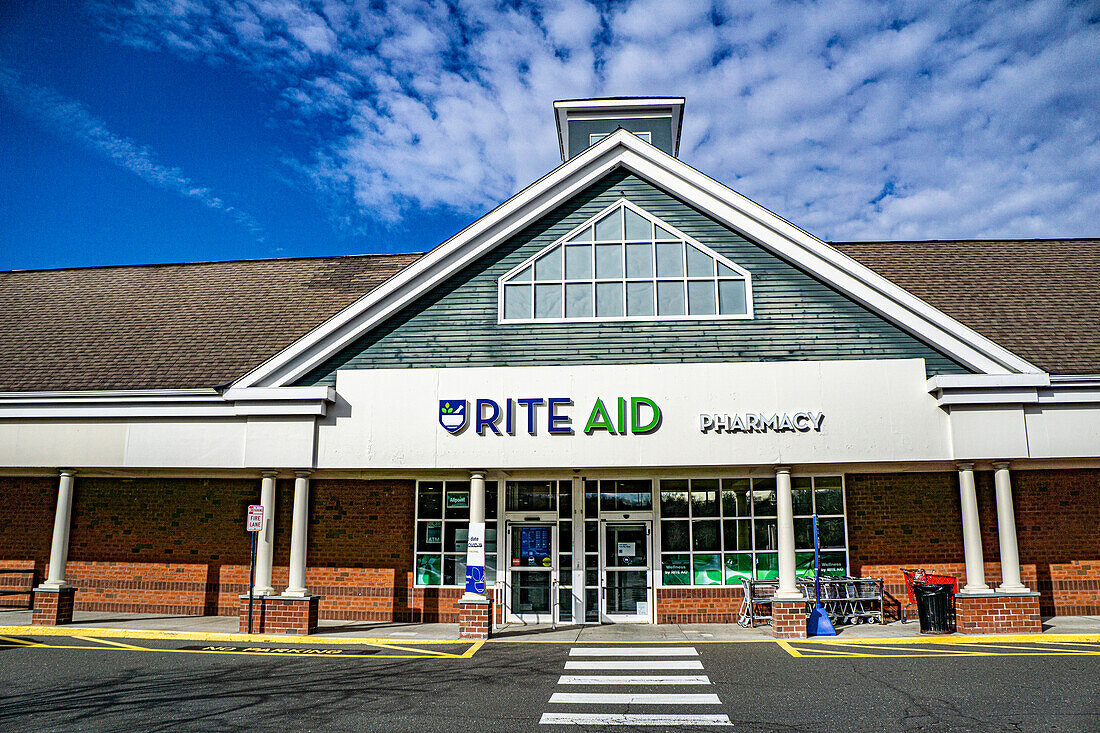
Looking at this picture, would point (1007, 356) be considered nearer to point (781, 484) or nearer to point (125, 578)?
point (781, 484)

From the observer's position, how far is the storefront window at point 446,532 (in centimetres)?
1518

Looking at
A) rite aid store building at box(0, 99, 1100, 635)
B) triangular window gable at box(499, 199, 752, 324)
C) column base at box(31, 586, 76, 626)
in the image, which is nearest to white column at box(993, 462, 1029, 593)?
rite aid store building at box(0, 99, 1100, 635)

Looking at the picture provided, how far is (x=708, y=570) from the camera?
1490 centimetres

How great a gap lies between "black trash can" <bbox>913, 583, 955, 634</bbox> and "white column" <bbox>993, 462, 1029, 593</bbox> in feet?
3.20

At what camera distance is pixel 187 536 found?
1575 cm

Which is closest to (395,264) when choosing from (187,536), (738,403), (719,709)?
(187,536)

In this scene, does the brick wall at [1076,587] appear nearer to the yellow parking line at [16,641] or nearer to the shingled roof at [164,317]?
the shingled roof at [164,317]

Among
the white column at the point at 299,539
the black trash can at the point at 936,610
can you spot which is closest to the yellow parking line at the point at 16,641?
the white column at the point at 299,539

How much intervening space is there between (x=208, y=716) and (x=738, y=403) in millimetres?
9084

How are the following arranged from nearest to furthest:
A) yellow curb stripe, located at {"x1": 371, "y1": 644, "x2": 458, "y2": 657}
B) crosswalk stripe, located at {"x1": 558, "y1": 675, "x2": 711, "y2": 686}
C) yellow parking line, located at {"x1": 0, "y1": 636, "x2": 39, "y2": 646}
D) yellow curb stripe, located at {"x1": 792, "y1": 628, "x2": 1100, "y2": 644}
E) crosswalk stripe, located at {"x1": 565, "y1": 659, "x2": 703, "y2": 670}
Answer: crosswalk stripe, located at {"x1": 558, "y1": 675, "x2": 711, "y2": 686} < crosswalk stripe, located at {"x1": 565, "y1": 659, "x2": 703, "y2": 670} < yellow curb stripe, located at {"x1": 371, "y1": 644, "x2": 458, "y2": 657} < yellow curb stripe, located at {"x1": 792, "y1": 628, "x2": 1100, "y2": 644} < yellow parking line, located at {"x1": 0, "y1": 636, "x2": 39, "y2": 646}

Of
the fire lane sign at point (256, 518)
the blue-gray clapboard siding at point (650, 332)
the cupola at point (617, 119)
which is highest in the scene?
the cupola at point (617, 119)

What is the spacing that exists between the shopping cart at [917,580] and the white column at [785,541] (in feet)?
6.73

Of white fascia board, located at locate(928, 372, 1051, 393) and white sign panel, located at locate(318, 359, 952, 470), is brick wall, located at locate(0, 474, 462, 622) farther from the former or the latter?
white fascia board, located at locate(928, 372, 1051, 393)

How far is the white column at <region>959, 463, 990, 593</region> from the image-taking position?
1303 centimetres
